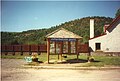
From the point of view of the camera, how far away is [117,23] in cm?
3228

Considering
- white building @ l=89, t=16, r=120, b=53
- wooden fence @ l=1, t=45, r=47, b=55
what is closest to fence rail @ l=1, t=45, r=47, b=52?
wooden fence @ l=1, t=45, r=47, b=55

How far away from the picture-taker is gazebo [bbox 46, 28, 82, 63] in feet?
71.9

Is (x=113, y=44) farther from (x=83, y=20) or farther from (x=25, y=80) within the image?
(x=83, y=20)

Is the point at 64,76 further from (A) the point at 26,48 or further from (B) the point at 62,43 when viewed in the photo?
(A) the point at 26,48

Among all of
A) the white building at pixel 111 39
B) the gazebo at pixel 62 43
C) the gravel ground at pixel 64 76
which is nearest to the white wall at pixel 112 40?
the white building at pixel 111 39

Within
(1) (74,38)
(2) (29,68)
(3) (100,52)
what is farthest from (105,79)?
(3) (100,52)

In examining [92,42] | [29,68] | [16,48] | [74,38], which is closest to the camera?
[29,68]

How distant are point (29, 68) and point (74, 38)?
5924 mm

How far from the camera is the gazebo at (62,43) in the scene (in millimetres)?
21906

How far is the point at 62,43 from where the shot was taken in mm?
22562

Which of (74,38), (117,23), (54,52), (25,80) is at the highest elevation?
(117,23)

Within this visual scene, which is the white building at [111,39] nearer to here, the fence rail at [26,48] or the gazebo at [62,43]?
the fence rail at [26,48]

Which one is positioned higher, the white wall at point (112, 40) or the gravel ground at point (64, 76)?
the white wall at point (112, 40)

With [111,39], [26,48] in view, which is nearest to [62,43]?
[111,39]
